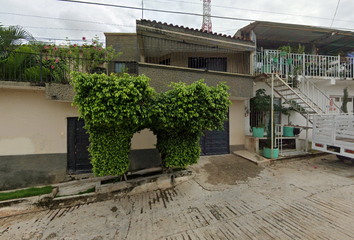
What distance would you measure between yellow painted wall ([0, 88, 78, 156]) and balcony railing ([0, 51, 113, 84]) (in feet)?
1.97

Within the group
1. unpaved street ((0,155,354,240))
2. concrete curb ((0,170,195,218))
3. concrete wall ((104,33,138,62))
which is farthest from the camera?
concrete wall ((104,33,138,62))

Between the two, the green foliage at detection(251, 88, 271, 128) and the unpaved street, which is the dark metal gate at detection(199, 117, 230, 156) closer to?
the green foliage at detection(251, 88, 271, 128)

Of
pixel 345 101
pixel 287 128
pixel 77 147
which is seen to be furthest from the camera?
pixel 345 101

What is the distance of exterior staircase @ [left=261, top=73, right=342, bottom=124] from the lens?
22.0ft

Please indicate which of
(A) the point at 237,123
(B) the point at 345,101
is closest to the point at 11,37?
(A) the point at 237,123

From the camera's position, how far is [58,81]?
192 inches

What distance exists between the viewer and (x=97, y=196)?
3.96 metres

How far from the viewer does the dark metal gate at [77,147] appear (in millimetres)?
5629

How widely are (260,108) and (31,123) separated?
30.8ft

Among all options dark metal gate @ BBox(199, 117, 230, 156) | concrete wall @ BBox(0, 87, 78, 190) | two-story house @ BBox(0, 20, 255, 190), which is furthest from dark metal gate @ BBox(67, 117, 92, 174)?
dark metal gate @ BBox(199, 117, 230, 156)

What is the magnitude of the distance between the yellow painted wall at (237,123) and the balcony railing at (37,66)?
6.25 m

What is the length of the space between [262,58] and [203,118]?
5.97m

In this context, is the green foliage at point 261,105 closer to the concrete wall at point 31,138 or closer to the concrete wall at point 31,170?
the concrete wall at point 31,138

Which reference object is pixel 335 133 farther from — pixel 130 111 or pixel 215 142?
pixel 130 111
